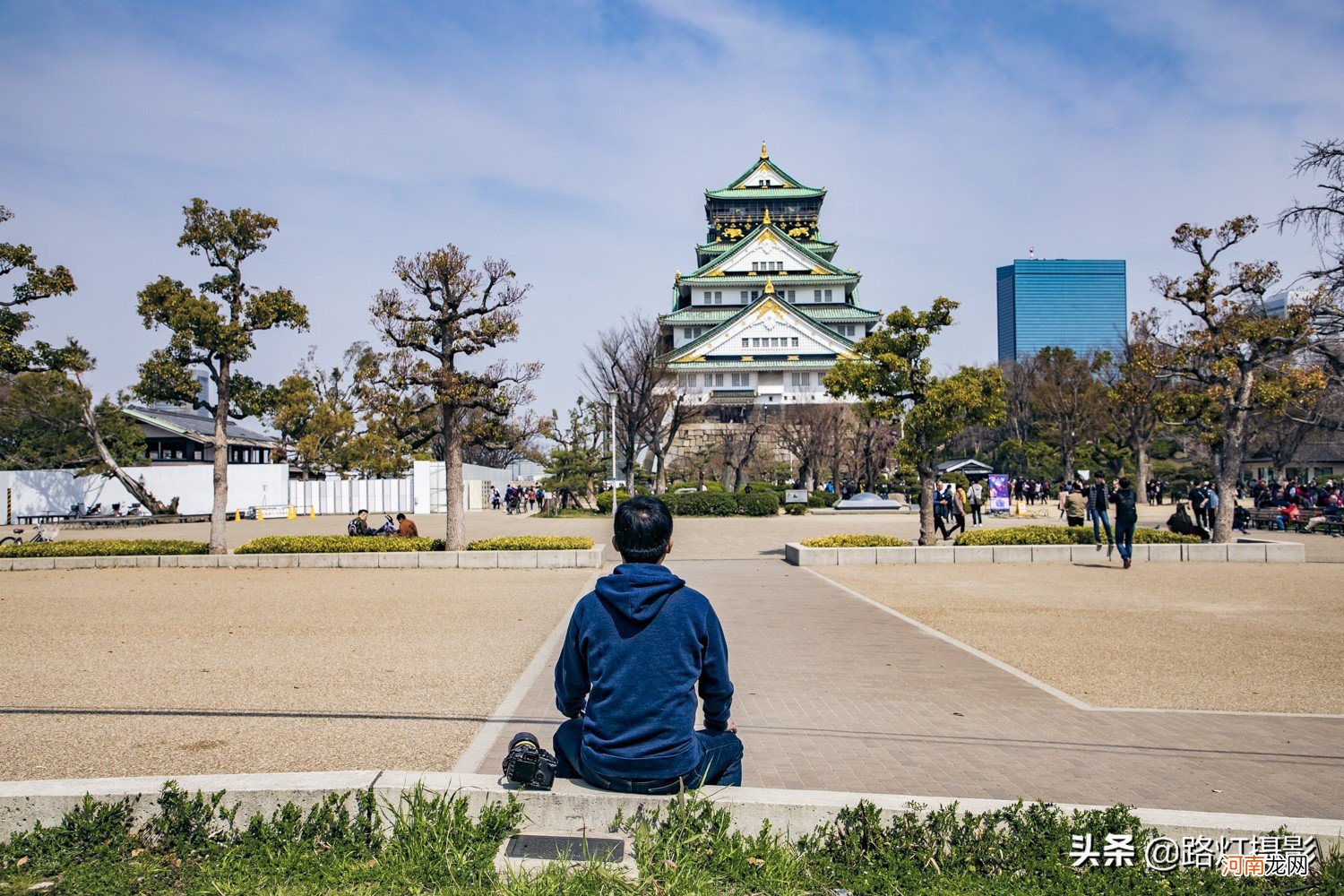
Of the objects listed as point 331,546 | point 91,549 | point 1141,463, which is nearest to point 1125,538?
point 331,546

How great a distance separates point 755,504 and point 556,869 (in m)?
32.3

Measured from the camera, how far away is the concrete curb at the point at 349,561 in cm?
1694

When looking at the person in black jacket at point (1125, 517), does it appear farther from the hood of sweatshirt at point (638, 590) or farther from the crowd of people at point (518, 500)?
the crowd of people at point (518, 500)

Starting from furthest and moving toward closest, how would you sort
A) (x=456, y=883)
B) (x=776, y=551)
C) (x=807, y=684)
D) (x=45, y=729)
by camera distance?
(x=776, y=551) < (x=807, y=684) < (x=45, y=729) < (x=456, y=883)

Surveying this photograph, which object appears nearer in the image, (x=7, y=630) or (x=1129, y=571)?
(x=7, y=630)

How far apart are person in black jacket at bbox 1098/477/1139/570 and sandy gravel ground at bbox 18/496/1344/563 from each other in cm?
479

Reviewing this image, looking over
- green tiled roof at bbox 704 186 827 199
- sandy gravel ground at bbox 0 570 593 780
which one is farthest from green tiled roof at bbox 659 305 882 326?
sandy gravel ground at bbox 0 570 593 780

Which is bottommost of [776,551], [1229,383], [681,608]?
[776,551]

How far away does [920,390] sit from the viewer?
63.6 ft

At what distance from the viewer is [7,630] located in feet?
32.3

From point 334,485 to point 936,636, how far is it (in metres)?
38.4

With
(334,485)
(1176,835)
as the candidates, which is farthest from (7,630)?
(334,485)

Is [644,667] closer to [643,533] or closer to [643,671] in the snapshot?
[643,671]

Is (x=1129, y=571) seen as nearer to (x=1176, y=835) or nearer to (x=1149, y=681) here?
(x=1149, y=681)
